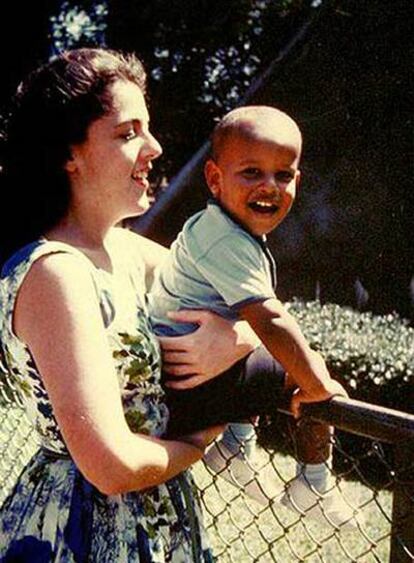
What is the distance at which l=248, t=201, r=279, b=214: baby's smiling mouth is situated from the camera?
90.8 inches

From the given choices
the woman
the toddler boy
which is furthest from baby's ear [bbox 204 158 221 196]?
the woman

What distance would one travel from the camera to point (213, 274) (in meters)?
2.19

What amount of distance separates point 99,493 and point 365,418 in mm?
589

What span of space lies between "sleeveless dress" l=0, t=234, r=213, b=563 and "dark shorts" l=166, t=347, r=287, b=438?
0.05m

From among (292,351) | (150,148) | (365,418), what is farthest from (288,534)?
(150,148)

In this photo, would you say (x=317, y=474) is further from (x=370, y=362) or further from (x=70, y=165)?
(x=370, y=362)

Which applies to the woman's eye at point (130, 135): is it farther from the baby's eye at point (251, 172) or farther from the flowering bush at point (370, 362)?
the flowering bush at point (370, 362)

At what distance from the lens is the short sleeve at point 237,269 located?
212 centimetres

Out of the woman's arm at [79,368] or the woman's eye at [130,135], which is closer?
the woman's arm at [79,368]

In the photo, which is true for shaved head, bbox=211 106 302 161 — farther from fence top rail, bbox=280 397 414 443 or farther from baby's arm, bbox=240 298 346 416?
fence top rail, bbox=280 397 414 443

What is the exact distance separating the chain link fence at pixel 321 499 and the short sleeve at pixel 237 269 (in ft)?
1.00

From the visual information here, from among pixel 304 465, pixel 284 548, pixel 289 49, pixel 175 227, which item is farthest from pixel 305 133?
pixel 304 465

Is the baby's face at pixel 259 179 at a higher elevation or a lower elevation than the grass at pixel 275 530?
higher

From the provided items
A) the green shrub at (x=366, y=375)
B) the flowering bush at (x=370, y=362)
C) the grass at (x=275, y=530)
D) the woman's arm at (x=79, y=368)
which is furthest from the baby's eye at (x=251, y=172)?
the flowering bush at (x=370, y=362)
